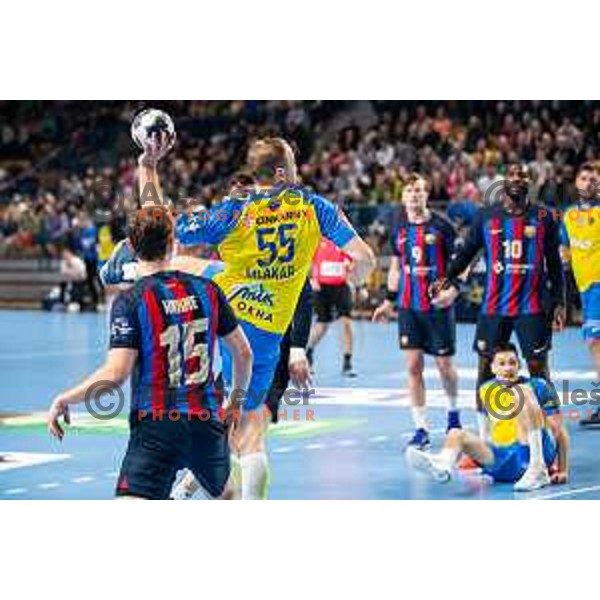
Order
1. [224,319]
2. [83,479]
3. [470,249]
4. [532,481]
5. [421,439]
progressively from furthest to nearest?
[421,439]
[470,249]
[83,479]
[532,481]
[224,319]

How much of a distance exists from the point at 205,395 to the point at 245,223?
171 centimetres

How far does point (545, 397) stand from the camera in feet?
30.9

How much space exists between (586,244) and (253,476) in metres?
5.58

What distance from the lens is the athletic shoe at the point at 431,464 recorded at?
888 cm

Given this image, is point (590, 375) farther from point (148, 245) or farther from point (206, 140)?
point (206, 140)

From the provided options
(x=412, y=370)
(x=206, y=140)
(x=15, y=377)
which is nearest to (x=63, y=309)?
(x=206, y=140)

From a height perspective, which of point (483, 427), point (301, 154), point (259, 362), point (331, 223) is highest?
point (301, 154)

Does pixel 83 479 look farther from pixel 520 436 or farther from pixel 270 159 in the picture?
pixel 270 159

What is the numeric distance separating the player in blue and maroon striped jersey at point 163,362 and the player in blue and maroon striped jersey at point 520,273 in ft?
14.4

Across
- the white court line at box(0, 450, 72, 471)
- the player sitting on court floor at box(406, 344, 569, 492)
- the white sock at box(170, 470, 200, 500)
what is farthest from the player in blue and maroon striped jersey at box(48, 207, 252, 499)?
the white court line at box(0, 450, 72, 471)

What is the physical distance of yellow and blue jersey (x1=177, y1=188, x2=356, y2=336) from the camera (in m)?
A: 7.71

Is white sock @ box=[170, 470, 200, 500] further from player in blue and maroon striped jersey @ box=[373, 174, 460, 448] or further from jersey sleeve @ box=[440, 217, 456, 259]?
jersey sleeve @ box=[440, 217, 456, 259]

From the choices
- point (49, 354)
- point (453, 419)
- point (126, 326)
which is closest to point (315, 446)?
point (453, 419)

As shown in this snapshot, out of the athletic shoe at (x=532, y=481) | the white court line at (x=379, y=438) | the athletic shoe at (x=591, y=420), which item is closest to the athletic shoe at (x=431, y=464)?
the athletic shoe at (x=532, y=481)
